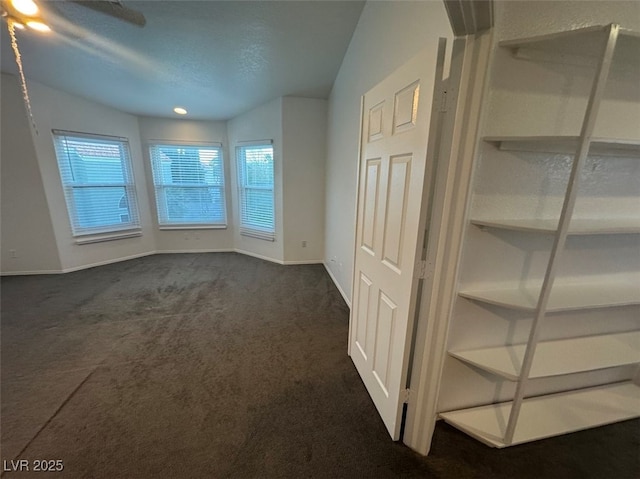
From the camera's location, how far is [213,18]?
83.5 inches

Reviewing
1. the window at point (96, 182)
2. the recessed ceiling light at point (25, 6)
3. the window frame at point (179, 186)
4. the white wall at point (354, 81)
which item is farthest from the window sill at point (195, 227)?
the recessed ceiling light at point (25, 6)

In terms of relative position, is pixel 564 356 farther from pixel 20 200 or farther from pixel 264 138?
pixel 20 200

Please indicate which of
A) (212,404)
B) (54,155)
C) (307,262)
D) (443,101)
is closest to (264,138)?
(307,262)

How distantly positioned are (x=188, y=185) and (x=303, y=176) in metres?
2.37

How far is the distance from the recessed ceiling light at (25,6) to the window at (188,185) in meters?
3.12

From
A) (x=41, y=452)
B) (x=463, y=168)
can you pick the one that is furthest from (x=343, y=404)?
(x=41, y=452)

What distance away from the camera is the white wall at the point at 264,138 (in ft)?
13.1

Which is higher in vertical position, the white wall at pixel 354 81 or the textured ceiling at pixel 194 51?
the textured ceiling at pixel 194 51

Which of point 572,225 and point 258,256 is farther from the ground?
point 572,225

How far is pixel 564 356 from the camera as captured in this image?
1.46 meters

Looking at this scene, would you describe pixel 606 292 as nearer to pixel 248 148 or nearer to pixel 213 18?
pixel 213 18

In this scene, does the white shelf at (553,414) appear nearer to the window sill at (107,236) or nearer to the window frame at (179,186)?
the window frame at (179,186)

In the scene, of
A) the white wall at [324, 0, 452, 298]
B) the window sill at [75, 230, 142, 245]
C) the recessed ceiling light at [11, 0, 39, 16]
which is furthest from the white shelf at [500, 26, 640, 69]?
the window sill at [75, 230, 142, 245]

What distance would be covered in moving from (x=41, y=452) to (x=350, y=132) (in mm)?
3305
